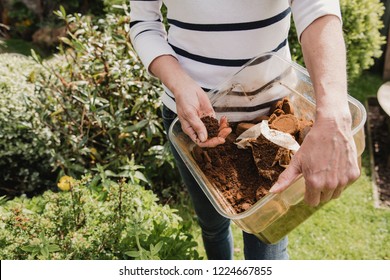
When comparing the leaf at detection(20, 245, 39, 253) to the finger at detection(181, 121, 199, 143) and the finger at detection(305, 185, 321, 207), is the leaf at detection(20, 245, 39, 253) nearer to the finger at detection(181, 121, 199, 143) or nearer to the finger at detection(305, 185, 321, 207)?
the finger at detection(181, 121, 199, 143)

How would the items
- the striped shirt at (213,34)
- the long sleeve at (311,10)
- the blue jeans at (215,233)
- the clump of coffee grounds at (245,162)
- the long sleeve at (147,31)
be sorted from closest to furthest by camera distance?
the long sleeve at (311,10) < the clump of coffee grounds at (245,162) < the striped shirt at (213,34) < the long sleeve at (147,31) < the blue jeans at (215,233)

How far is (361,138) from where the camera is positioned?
4.12 ft

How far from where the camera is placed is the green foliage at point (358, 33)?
10.9 feet

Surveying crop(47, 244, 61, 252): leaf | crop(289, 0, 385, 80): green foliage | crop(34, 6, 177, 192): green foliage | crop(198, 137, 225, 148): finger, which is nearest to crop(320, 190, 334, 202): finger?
crop(198, 137, 225, 148): finger

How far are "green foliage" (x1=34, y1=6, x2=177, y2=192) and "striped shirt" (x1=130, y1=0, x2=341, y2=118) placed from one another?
105 cm

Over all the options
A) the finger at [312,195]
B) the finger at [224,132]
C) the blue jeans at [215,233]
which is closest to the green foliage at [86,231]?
the blue jeans at [215,233]

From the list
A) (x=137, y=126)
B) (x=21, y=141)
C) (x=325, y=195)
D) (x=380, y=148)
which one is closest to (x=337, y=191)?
(x=325, y=195)

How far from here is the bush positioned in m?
2.81

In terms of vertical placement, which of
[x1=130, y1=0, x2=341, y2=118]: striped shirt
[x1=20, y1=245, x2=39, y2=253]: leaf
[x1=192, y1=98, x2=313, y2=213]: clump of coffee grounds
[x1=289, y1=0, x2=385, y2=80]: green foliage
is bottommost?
[x1=289, y1=0, x2=385, y2=80]: green foliage

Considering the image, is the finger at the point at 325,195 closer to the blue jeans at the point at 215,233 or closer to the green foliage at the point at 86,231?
the blue jeans at the point at 215,233

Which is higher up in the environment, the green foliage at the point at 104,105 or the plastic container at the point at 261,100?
the plastic container at the point at 261,100

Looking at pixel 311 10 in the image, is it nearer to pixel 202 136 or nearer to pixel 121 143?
pixel 202 136

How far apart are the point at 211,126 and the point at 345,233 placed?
191 centimetres

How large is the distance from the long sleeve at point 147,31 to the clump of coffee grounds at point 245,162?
37cm
